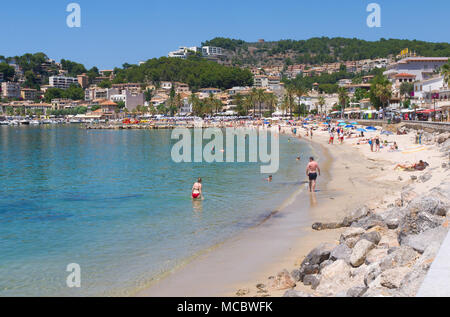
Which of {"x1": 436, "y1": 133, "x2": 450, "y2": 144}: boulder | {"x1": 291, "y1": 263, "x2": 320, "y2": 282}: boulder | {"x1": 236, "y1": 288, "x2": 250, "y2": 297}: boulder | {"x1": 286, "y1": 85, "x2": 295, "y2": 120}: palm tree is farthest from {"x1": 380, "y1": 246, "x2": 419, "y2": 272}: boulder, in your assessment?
{"x1": 286, "y1": 85, "x2": 295, "y2": 120}: palm tree

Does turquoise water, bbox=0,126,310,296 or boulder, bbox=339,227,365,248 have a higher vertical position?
boulder, bbox=339,227,365,248

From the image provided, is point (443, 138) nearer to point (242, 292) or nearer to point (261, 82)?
point (242, 292)

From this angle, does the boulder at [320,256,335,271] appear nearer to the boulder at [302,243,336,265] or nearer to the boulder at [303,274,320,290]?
the boulder at [302,243,336,265]

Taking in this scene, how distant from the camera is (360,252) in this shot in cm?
877

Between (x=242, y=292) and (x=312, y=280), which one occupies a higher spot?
(x=312, y=280)

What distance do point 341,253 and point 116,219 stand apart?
30.2 feet

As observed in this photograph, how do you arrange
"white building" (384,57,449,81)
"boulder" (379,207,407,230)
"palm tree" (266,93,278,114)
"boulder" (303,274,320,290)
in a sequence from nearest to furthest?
"boulder" (303,274,320,290), "boulder" (379,207,407,230), "white building" (384,57,449,81), "palm tree" (266,93,278,114)

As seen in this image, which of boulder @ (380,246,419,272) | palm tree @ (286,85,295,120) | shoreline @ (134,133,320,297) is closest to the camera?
boulder @ (380,246,419,272)

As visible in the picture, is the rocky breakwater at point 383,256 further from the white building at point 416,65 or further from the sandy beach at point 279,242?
the white building at point 416,65

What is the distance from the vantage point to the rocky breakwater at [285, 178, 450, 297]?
6648 mm

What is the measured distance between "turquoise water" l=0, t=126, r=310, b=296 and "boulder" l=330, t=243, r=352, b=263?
3752 mm

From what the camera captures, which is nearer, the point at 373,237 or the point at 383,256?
the point at 383,256

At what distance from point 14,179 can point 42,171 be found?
399 cm

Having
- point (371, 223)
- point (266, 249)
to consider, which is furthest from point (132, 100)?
point (371, 223)
